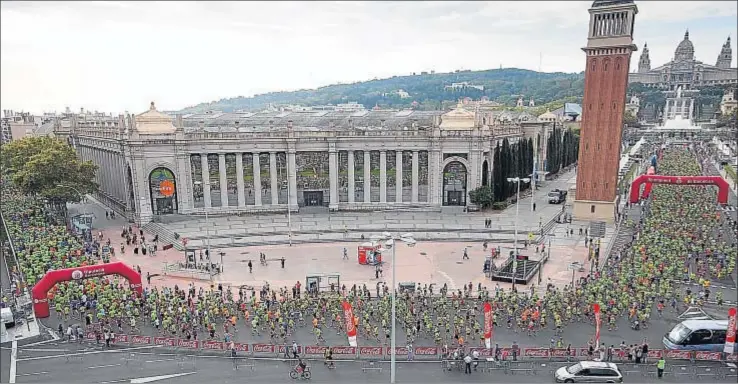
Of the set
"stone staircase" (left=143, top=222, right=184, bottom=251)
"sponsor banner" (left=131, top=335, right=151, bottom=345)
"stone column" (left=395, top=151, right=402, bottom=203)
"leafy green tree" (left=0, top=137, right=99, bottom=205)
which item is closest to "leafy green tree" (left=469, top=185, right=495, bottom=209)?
"stone column" (left=395, top=151, right=402, bottom=203)

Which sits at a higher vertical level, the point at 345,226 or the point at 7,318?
the point at 7,318

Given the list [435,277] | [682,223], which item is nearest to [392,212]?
[435,277]

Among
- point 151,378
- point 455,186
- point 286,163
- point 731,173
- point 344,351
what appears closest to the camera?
point 151,378

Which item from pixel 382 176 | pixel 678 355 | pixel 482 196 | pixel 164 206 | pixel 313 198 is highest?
pixel 382 176

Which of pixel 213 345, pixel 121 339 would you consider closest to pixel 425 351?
pixel 213 345

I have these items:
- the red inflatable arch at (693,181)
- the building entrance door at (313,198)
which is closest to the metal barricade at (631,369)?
the red inflatable arch at (693,181)

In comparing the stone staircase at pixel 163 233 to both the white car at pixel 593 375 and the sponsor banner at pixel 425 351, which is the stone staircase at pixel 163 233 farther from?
the white car at pixel 593 375

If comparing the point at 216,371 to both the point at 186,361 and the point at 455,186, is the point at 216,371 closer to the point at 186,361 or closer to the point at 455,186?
the point at 186,361
